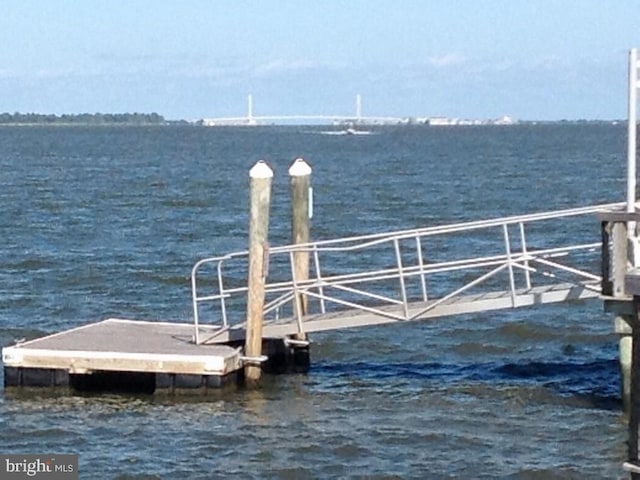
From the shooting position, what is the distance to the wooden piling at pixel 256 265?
1798 centimetres

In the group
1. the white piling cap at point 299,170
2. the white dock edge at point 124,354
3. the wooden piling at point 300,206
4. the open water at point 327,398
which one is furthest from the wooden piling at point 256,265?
the white piling cap at point 299,170

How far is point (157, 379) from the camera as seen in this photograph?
17484mm

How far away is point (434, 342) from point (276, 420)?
5.53 meters

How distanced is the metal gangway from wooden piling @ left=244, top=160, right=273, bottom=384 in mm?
129

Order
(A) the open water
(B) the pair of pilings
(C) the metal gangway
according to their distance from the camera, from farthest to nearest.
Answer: (B) the pair of pilings
(C) the metal gangway
(A) the open water

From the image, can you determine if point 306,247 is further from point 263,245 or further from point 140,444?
point 140,444

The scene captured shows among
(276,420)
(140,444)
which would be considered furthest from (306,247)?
(140,444)

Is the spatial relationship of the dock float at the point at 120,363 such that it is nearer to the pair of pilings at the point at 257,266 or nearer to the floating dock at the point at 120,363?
the floating dock at the point at 120,363

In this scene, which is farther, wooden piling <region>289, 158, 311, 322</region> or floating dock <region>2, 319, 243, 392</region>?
wooden piling <region>289, 158, 311, 322</region>

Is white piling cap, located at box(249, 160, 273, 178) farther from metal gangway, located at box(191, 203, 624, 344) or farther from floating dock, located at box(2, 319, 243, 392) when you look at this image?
floating dock, located at box(2, 319, 243, 392)

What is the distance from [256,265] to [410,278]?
10.4 m

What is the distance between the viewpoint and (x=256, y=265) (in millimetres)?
18109

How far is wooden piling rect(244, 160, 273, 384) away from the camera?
1798 cm

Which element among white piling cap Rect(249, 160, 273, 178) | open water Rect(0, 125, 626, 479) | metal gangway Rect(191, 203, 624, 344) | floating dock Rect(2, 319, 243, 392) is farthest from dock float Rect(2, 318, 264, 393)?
white piling cap Rect(249, 160, 273, 178)
